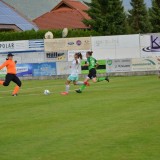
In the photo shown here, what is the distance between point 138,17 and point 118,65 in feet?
100

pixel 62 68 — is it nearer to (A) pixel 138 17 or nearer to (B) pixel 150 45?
(B) pixel 150 45

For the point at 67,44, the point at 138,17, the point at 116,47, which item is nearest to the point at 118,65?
the point at 116,47

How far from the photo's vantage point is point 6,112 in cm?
1602

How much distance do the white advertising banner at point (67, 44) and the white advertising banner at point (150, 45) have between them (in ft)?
11.9

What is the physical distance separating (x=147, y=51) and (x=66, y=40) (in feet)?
18.5

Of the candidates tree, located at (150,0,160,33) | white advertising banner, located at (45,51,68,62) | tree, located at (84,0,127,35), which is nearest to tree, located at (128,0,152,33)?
tree, located at (150,0,160,33)

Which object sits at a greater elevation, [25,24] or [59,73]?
[25,24]

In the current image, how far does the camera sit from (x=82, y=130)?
456 inches

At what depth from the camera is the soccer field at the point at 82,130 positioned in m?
9.38

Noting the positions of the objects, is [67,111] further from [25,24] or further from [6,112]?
[25,24]

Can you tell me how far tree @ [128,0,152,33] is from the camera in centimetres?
6531

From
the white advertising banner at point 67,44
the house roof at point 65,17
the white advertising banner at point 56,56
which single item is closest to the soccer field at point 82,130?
the white advertising banner at point 56,56

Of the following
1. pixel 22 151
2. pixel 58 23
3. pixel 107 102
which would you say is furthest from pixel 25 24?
pixel 22 151

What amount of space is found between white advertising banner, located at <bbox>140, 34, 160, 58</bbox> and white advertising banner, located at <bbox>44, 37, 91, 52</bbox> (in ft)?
11.9
